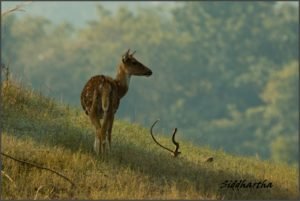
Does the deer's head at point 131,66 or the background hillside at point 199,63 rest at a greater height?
the background hillside at point 199,63

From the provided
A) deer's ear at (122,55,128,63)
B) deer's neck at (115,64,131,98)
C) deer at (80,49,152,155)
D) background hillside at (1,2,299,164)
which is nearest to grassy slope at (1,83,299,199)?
deer at (80,49,152,155)

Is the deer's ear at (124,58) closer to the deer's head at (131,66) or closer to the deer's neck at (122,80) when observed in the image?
the deer's head at (131,66)

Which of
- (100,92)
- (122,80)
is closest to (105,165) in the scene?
(100,92)

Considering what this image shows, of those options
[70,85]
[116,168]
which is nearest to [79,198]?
[116,168]

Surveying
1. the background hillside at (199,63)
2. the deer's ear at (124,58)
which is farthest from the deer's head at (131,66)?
the background hillside at (199,63)

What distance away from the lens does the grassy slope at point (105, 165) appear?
12.5 meters

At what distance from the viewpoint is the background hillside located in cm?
9662

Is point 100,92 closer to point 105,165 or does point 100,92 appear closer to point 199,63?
point 105,165

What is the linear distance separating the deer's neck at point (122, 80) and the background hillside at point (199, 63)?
71.3m

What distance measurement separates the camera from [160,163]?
47.3 feet

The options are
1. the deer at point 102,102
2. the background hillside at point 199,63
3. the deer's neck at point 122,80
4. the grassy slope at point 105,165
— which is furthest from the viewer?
the background hillside at point 199,63

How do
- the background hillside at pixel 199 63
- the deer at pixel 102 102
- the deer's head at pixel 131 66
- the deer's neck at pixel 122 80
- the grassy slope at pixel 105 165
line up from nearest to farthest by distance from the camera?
the grassy slope at pixel 105 165
the deer at pixel 102 102
the deer's neck at pixel 122 80
the deer's head at pixel 131 66
the background hillside at pixel 199 63

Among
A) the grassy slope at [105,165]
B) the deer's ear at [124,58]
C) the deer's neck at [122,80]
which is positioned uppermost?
the deer's ear at [124,58]

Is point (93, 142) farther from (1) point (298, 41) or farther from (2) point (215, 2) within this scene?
(2) point (215, 2)
